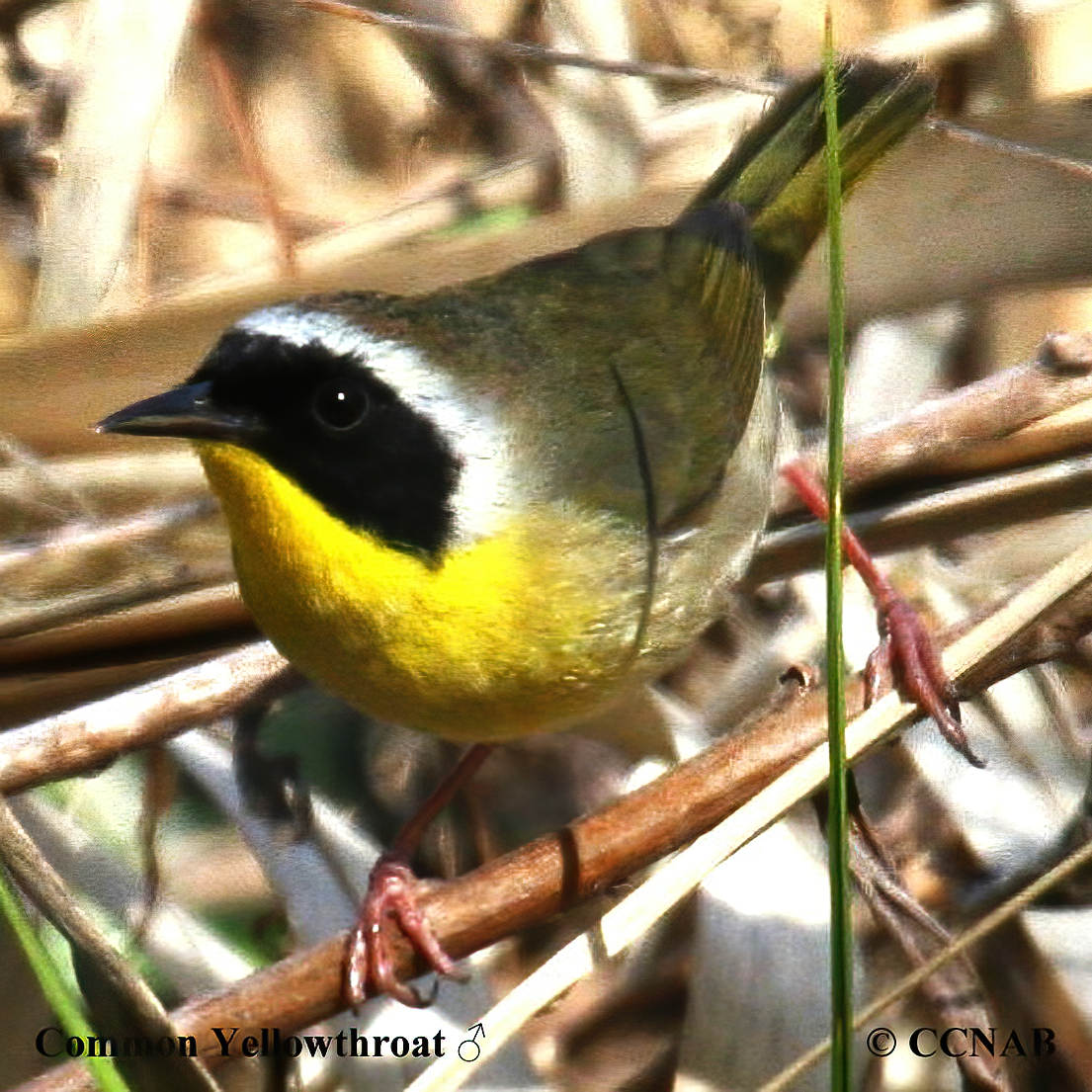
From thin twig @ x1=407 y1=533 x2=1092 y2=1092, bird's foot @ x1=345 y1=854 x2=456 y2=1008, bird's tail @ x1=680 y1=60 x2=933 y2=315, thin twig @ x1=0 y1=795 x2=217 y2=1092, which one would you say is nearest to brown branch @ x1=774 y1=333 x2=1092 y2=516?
bird's tail @ x1=680 y1=60 x2=933 y2=315

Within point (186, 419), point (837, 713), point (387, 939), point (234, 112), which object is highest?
point (186, 419)

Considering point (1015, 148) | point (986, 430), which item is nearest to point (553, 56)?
point (1015, 148)

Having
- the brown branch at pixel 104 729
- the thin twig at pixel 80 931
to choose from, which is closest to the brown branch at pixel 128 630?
the brown branch at pixel 104 729

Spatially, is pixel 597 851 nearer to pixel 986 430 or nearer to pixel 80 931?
pixel 80 931

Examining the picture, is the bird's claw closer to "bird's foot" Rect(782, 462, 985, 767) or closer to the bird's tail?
"bird's foot" Rect(782, 462, 985, 767)

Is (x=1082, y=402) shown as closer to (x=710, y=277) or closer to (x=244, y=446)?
(x=710, y=277)

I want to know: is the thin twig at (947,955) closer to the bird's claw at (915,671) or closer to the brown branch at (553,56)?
the bird's claw at (915,671)

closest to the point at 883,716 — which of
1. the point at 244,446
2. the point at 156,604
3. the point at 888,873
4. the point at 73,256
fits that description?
the point at 888,873

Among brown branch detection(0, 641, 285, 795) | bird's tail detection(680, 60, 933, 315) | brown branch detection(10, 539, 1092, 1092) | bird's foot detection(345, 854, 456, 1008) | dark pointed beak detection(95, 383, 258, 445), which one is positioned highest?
dark pointed beak detection(95, 383, 258, 445)
